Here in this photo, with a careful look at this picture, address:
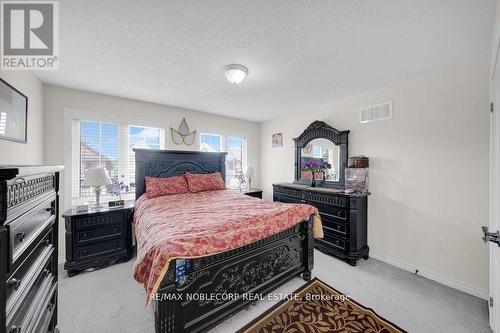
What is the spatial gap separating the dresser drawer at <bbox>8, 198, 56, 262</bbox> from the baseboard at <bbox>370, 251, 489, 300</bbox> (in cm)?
365

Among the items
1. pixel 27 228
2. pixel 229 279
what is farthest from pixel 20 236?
pixel 229 279

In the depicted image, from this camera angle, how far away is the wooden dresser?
8.96 ft

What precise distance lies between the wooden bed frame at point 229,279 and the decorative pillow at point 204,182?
6.22 ft

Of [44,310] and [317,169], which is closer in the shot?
[44,310]

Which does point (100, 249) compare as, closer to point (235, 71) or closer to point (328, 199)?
point (235, 71)

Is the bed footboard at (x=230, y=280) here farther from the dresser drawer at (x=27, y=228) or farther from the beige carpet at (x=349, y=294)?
the dresser drawer at (x=27, y=228)

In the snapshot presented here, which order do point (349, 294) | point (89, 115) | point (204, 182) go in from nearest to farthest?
1. point (349, 294)
2. point (89, 115)
3. point (204, 182)

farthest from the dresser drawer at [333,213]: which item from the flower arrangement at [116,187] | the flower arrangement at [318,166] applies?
the flower arrangement at [116,187]

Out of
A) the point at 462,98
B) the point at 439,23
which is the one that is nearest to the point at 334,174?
the point at 462,98

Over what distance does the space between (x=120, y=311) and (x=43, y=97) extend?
3026 millimetres

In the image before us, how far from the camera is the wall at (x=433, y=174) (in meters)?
2.13

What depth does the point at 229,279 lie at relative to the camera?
1721mm

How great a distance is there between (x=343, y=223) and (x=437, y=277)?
3.75 feet

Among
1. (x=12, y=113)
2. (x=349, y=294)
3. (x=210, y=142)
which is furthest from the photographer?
(x=210, y=142)
